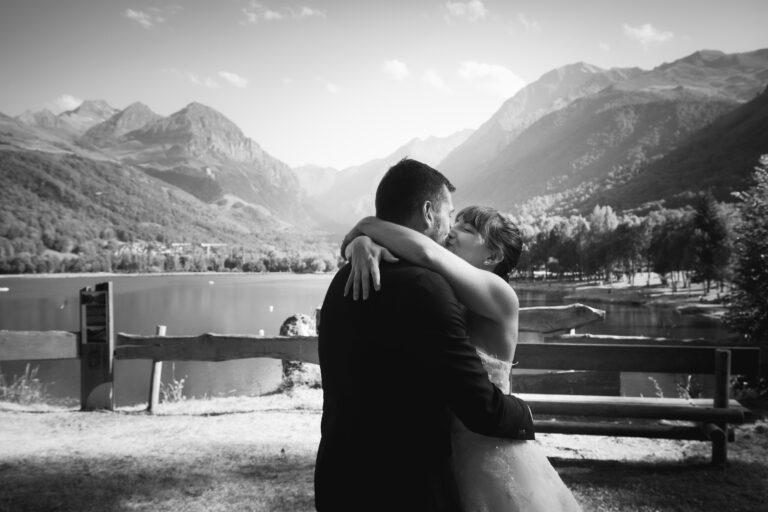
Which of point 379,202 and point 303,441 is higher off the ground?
point 379,202

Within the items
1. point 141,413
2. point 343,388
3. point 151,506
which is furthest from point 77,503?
point 343,388

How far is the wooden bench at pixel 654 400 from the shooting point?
5105 mm

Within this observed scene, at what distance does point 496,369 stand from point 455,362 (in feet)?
1.26

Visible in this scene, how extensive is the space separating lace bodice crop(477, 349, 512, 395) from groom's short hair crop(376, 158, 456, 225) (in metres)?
0.62

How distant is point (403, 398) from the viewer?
175 cm

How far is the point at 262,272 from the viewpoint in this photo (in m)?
193

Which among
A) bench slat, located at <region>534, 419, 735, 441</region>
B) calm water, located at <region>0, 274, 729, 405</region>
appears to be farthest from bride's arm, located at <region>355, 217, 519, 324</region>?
calm water, located at <region>0, 274, 729, 405</region>

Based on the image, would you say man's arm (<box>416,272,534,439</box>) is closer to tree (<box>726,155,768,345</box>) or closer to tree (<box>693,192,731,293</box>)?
tree (<box>726,155,768,345</box>)

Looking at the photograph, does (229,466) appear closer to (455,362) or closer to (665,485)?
(665,485)

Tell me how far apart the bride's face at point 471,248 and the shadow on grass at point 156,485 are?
10.3ft

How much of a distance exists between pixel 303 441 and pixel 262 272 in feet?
628

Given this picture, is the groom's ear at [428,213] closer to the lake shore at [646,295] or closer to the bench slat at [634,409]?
the bench slat at [634,409]

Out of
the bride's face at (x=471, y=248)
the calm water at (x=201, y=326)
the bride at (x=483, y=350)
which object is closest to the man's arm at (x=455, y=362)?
the bride at (x=483, y=350)

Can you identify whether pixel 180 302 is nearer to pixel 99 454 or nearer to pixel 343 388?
pixel 99 454
